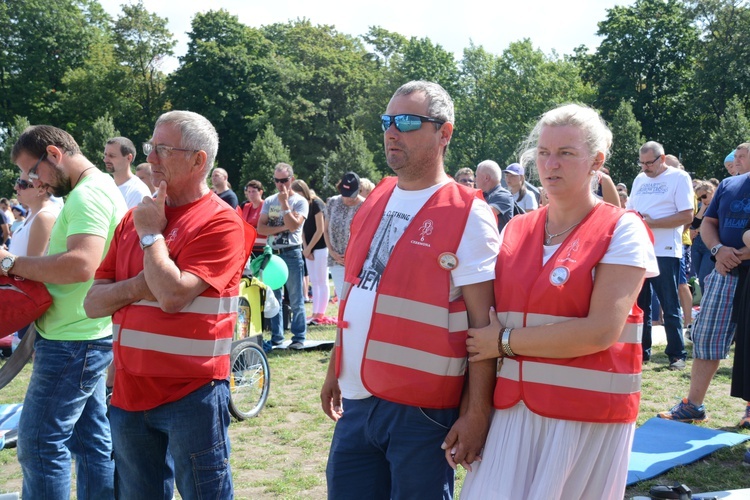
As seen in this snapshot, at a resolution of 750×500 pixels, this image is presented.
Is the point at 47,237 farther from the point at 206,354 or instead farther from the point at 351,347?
the point at 351,347

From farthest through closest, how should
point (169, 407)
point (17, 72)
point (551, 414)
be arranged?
point (17, 72), point (169, 407), point (551, 414)

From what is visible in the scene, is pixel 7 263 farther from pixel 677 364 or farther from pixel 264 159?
pixel 264 159

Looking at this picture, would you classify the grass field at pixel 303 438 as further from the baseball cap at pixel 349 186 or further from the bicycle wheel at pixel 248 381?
the baseball cap at pixel 349 186

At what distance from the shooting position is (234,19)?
54.2m

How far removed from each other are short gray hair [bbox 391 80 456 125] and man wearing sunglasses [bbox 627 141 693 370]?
17.9 ft

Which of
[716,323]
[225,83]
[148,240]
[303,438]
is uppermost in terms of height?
[225,83]

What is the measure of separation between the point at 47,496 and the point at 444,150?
243cm

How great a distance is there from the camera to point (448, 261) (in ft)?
8.04

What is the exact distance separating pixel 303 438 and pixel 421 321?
348 centimetres

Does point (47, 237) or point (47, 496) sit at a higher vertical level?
point (47, 237)

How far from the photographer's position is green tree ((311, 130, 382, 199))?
45.6m

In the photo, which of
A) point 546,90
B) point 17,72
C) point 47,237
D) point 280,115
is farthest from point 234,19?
point 47,237

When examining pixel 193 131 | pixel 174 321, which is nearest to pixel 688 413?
pixel 174 321

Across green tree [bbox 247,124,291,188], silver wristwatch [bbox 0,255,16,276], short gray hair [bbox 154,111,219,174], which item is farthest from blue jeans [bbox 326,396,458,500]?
green tree [bbox 247,124,291,188]
